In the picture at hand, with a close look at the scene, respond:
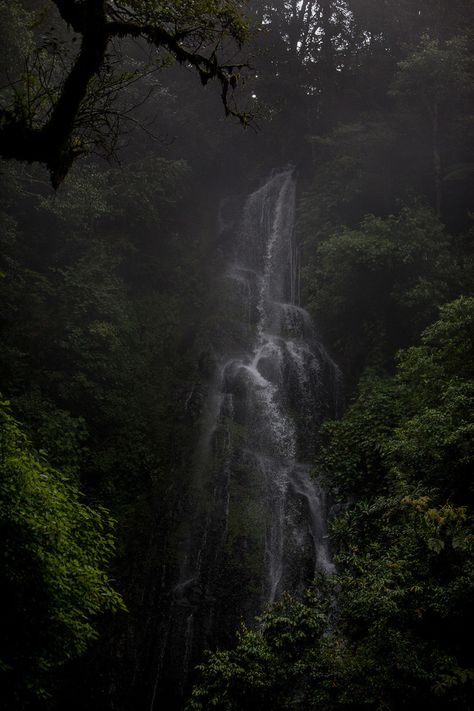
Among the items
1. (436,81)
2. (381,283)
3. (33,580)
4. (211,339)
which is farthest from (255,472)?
(436,81)

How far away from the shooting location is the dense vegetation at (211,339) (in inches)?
210

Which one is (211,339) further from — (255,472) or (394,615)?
(394,615)

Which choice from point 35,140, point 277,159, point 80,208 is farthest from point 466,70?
point 35,140

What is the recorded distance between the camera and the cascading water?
10227 mm

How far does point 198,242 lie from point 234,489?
11.8 meters

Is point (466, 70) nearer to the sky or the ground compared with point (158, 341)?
nearer to the sky

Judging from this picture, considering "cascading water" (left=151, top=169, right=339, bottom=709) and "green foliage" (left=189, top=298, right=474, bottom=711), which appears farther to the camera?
"cascading water" (left=151, top=169, right=339, bottom=709)

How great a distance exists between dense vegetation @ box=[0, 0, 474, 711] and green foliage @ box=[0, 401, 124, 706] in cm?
3

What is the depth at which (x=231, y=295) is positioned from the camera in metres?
18.2

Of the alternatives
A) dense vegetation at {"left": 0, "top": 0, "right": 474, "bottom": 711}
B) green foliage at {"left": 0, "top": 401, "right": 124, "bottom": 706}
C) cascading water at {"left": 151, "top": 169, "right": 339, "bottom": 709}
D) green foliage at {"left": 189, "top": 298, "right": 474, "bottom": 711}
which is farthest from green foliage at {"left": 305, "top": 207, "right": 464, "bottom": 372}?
green foliage at {"left": 0, "top": 401, "right": 124, "bottom": 706}

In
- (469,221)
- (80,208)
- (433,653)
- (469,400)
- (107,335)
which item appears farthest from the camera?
(469,221)

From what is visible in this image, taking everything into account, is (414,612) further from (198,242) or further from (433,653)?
(198,242)

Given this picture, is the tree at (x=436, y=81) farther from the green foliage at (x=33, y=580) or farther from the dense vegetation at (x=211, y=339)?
the green foliage at (x=33, y=580)

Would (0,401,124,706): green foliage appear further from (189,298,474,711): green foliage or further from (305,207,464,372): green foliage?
(305,207,464,372): green foliage
